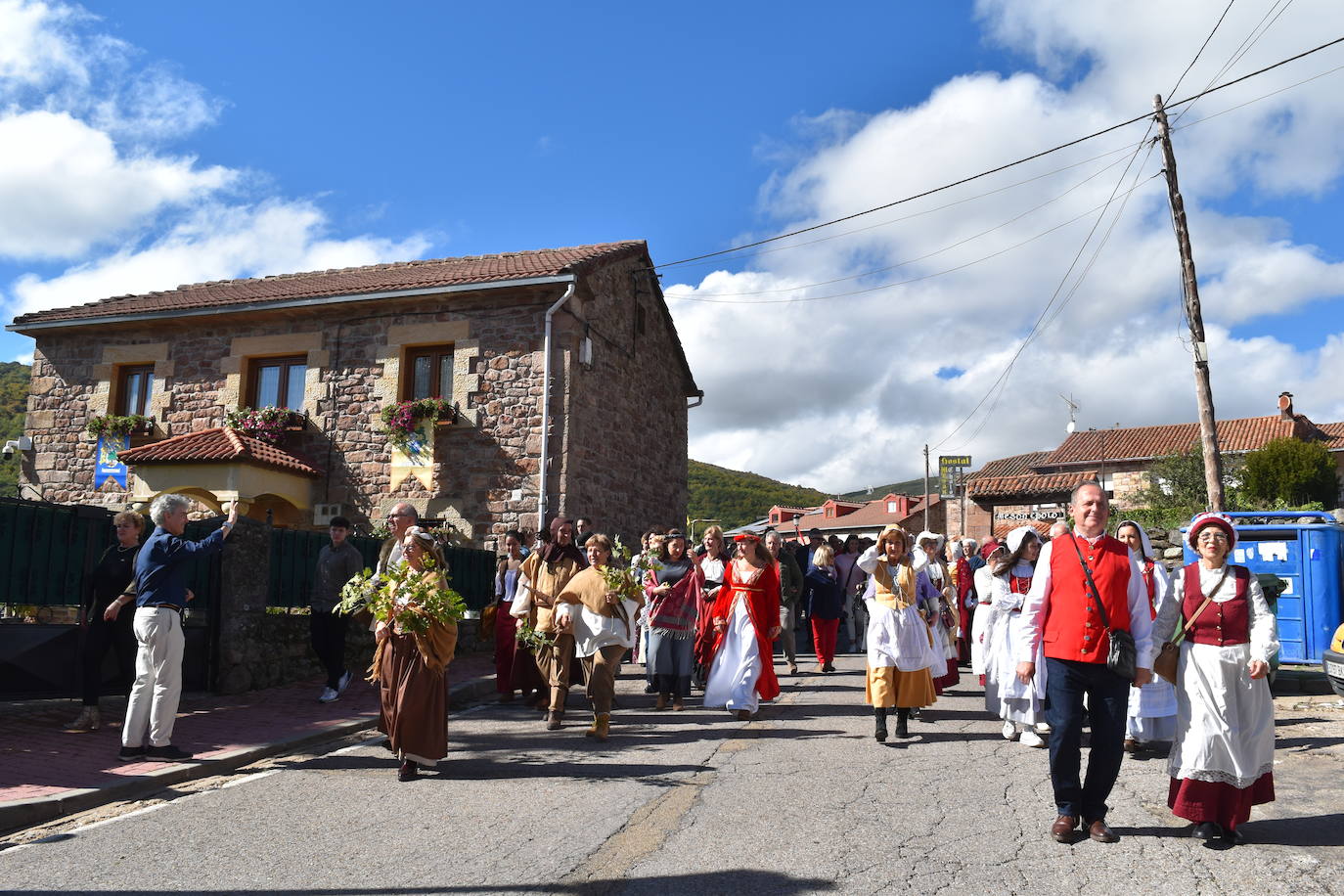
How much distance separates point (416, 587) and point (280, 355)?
43.3ft

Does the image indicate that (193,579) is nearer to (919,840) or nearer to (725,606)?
(725,606)

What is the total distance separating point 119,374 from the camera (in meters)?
19.1

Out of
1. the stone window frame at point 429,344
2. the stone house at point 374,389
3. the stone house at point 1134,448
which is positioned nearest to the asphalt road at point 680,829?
the stone house at point 374,389

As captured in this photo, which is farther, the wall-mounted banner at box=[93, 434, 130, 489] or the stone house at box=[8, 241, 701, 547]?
the wall-mounted banner at box=[93, 434, 130, 489]

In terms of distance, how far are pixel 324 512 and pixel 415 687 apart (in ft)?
39.2

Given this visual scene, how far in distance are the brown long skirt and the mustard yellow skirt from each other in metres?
3.43

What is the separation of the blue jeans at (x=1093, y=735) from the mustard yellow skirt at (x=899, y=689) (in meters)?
2.91

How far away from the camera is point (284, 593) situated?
1127 centimetres

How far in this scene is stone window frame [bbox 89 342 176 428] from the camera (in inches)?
733

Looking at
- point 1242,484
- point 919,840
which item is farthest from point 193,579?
point 1242,484

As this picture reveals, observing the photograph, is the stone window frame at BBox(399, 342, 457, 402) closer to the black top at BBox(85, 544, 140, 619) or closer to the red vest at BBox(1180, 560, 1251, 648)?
the black top at BBox(85, 544, 140, 619)

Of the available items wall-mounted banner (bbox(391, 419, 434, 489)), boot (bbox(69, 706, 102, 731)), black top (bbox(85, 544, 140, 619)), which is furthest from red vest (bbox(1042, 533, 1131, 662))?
wall-mounted banner (bbox(391, 419, 434, 489))

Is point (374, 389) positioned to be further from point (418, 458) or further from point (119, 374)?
point (119, 374)

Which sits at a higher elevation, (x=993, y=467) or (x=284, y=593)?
(x=993, y=467)
